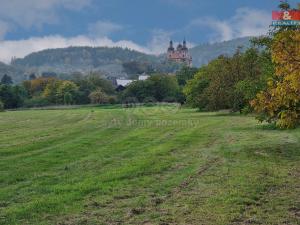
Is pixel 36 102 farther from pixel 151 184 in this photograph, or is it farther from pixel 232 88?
pixel 151 184

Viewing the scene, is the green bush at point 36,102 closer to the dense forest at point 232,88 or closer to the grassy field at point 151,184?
the dense forest at point 232,88

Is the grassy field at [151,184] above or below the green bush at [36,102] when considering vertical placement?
below

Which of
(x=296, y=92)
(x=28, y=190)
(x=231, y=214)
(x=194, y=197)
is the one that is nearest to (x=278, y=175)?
(x=296, y=92)

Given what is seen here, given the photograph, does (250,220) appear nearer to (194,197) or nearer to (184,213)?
(184,213)

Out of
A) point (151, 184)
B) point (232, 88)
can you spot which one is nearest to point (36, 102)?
point (232, 88)

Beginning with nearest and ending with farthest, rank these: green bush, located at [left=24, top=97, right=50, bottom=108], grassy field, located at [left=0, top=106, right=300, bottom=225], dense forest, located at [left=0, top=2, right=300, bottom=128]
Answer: grassy field, located at [left=0, top=106, right=300, bottom=225] → dense forest, located at [left=0, top=2, right=300, bottom=128] → green bush, located at [left=24, top=97, right=50, bottom=108]

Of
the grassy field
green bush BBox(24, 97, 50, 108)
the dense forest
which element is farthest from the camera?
green bush BBox(24, 97, 50, 108)

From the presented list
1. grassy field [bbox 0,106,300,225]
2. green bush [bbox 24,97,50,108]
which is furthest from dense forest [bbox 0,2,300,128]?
grassy field [bbox 0,106,300,225]

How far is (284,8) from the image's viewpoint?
83.7ft

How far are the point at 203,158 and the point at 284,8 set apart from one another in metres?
11.0

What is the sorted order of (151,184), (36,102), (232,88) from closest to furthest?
(151,184) < (232,88) < (36,102)

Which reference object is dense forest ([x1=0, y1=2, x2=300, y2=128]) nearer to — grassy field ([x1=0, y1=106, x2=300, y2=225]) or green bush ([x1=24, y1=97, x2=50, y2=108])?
green bush ([x1=24, y1=97, x2=50, y2=108])

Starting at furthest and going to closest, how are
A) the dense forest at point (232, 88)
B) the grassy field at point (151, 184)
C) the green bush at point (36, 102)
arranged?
the green bush at point (36, 102)
the dense forest at point (232, 88)
the grassy field at point (151, 184)

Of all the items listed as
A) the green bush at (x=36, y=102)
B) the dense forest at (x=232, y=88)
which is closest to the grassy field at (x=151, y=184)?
the dense forest at (x=232, y=88)
